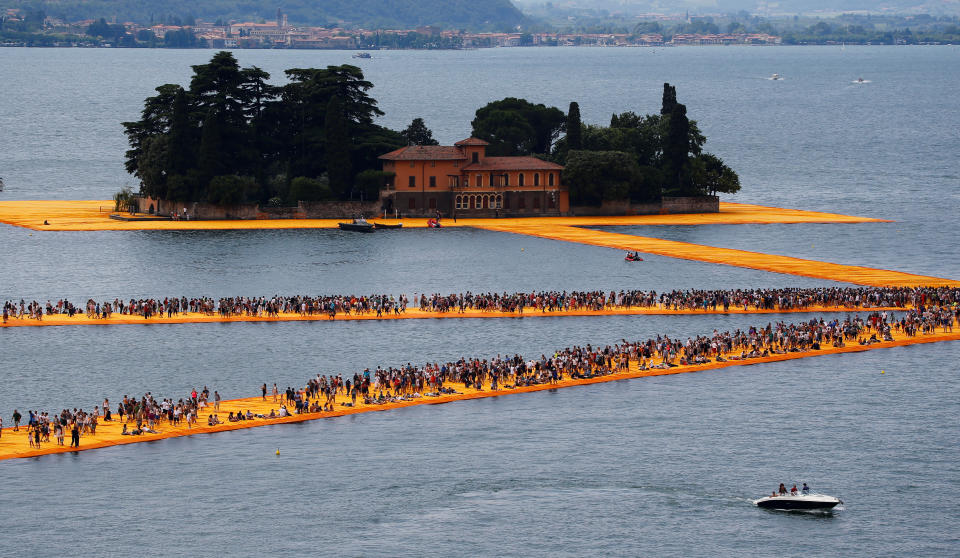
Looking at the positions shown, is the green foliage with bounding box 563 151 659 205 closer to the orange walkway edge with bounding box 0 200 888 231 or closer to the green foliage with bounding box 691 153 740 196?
the orange walkway edge with bounding box 0 200 888 231

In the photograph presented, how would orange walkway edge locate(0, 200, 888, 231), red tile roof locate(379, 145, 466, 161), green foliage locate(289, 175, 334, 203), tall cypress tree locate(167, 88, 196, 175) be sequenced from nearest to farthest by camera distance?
orange walkway edge locate(0, 200, 888, 231) → tall cypress tree locate(167, 88, 196, 175) → red tile roof locate(379, 145, 466, 161) → green foliage locate(289, 175, 334, 203)

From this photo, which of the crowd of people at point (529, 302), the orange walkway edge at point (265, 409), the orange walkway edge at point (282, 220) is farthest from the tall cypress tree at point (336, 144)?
the orange walkway edge at point (265, 409)

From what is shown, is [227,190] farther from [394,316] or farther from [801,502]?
[801,502]

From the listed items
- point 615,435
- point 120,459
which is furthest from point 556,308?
point 120,459

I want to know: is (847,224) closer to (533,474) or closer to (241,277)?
(241,277)

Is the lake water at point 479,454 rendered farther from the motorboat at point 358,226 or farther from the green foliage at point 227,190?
the green foliage at point 227,190

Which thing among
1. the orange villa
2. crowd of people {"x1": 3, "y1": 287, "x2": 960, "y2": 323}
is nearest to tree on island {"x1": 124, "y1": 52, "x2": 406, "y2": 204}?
the orange villa

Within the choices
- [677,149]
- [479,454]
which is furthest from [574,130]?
[479,454]
